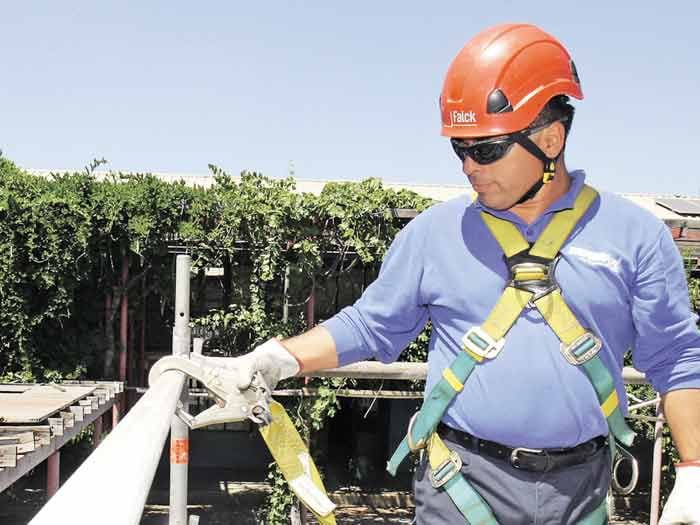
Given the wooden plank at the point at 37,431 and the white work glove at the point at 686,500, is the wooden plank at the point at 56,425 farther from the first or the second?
the white work glove at the point at 686,500

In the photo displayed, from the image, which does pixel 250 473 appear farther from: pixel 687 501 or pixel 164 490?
pixel 687 501

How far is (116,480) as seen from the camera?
82cm

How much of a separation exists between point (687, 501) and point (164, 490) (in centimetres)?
909

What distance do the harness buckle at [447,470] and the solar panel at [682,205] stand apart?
36.5 feet

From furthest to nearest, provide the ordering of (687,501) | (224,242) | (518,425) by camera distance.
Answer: (224,242), (518,425), (687,501)

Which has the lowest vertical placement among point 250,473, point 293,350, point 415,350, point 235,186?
point 250,473

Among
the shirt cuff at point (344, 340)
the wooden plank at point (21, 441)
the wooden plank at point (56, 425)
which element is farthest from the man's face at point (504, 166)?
the wooden plank at point (56, 425)

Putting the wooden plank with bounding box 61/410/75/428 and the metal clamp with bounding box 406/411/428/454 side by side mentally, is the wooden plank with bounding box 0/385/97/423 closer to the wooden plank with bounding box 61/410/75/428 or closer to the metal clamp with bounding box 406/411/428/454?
the wooden plank with bounding box 61/410/75/428

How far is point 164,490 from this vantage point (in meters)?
9.94

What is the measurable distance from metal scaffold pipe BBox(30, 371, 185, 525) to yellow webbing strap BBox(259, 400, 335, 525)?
92 cm

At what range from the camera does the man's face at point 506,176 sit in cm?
191

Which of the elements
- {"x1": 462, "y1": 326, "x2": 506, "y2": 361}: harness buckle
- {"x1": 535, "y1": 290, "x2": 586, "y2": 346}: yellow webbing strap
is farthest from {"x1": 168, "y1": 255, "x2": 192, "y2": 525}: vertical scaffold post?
{"x1": 535, "y1": 290, "x2": 586, "y2": 346}: yellow webbing strap

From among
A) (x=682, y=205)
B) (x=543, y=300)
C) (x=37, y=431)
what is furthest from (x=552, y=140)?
(x=682, y=205)

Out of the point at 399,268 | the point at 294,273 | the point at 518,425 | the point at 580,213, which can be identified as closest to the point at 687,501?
the point at 518,425
